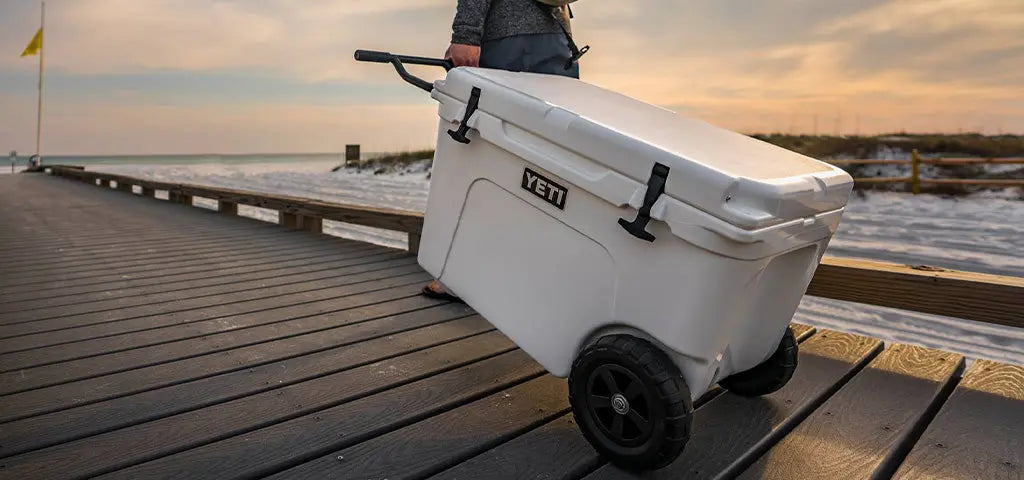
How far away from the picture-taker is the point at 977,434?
1.41m

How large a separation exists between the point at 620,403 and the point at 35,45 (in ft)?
77.9

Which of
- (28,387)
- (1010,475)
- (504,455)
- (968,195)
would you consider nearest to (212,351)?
(28,387)

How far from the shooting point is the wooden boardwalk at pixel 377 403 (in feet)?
4.14

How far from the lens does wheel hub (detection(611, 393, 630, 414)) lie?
3.94 ft

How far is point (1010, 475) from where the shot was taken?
1254 millimetres

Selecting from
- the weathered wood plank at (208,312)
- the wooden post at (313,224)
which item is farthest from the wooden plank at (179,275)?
the wooden post at (313,224)

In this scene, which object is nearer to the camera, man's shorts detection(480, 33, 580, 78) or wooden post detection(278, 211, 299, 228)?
man's shorts detection(480, 33, 580, 78)

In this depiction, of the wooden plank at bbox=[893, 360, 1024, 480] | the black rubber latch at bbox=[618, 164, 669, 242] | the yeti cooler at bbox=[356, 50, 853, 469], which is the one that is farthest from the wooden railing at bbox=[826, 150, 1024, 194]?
the black rubber latch at bbox=[618, 164, 669, 242]

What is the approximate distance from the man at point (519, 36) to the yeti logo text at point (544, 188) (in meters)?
0.80

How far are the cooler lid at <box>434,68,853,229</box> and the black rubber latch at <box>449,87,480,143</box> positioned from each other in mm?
19

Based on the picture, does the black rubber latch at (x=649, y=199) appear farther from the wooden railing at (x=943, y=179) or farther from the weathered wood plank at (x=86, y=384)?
the wooden railing at (x=943, y=179)

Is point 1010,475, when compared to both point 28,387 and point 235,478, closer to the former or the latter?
point 235,478

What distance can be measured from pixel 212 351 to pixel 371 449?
859 millimetres

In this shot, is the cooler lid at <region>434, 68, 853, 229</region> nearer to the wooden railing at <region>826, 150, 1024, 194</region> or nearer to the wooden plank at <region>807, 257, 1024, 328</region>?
the wooden plank at <region>807, 257, 1024, 328</region>
